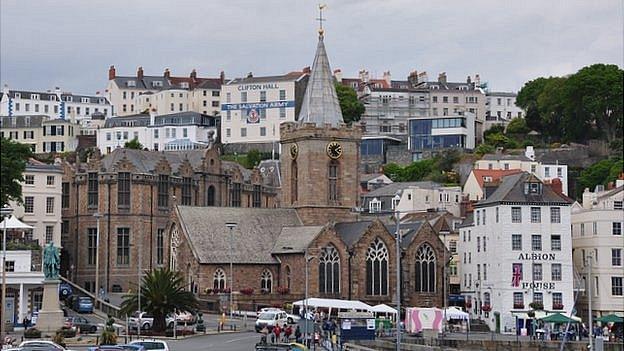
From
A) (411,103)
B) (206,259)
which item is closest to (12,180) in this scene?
(206,259)

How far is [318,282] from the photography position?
95500 millimetres

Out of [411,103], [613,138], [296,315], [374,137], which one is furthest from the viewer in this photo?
[411,103]

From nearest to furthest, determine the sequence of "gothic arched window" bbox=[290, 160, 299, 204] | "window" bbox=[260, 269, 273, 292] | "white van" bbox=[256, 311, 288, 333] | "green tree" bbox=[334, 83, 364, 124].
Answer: "white van" bbox=[256, 311, 288, 333] < "window" bbox=[260, 269, 273, 292] < "gothic arched window" bbox=[290, 160, 299, 204] < "green tree" bbox=[334, 83, 364, 124]

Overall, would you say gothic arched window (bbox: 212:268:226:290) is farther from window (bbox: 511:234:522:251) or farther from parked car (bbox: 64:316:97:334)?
window (bbox: 511:234:522:251)

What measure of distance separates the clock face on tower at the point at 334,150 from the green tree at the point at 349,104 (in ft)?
239

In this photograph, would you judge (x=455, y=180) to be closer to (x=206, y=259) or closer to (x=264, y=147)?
(x=264, y=147)

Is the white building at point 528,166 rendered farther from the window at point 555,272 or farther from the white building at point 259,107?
the window at point 555,272

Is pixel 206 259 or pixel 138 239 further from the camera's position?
pixel 138 239

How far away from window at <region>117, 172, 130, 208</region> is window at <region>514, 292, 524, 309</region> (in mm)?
33689

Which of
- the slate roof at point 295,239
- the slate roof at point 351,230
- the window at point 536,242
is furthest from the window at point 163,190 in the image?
the window at point 536,242

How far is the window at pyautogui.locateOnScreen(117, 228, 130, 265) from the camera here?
110m

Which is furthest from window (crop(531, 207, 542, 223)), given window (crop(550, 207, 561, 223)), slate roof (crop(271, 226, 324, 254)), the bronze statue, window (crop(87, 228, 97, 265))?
window (crop(87, 228, 97, 265))

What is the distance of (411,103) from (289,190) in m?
97.3

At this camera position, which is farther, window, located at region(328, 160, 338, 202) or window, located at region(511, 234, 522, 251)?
window, located at region(328, 160, 338, 202)
